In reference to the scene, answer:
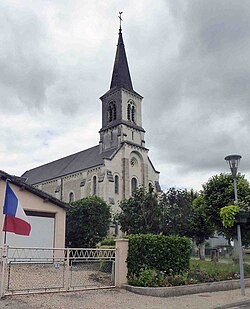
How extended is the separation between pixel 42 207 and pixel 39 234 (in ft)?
4.62

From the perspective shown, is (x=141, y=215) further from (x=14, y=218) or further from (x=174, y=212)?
(x=14, y=218)

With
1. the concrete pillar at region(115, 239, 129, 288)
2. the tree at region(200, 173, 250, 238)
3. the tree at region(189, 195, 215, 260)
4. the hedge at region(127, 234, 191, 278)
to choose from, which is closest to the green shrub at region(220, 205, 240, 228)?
the hedge at region(127, 234, 191, 278)

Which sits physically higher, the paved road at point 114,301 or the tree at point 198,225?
the tree at point 198,225

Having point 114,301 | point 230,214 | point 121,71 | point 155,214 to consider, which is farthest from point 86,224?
point 121,71

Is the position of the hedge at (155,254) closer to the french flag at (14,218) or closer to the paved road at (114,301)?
the paved road at (114,301)

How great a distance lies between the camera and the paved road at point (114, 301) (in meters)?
9.25

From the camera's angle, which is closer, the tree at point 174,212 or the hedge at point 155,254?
the hedge at point 155,254

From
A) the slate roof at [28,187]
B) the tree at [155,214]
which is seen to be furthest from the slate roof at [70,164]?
the slate roof at [28,187]

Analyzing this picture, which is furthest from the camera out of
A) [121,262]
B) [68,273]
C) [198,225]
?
[198,225]

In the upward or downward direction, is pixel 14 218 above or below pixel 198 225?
below

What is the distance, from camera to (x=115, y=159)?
4394 centimetres

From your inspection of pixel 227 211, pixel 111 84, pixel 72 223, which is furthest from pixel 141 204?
pixel 111 84

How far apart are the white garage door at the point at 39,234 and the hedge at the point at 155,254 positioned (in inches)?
312

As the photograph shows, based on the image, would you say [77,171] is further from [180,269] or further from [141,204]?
[180,269]
